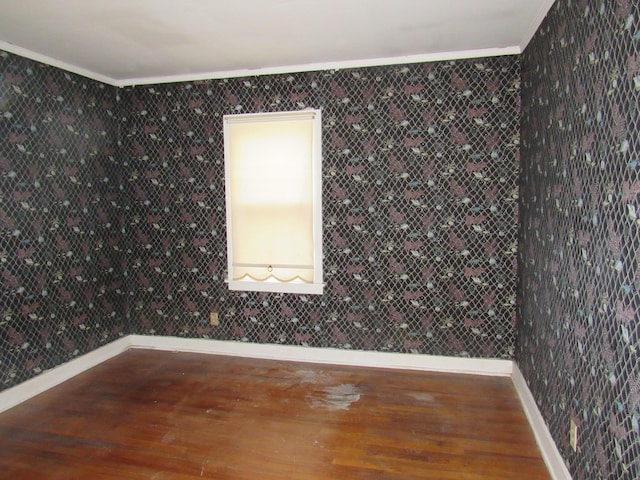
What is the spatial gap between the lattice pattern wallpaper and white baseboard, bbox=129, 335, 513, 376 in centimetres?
7

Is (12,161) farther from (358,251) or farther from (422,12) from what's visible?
(422,12)

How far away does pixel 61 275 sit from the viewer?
11.7ft

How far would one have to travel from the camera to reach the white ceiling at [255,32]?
2561 millimetres

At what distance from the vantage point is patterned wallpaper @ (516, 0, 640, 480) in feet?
5.00

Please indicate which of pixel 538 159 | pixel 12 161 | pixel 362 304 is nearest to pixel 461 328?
pixel 362 304

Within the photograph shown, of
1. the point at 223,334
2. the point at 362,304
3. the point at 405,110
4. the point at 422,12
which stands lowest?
the point at 223,334

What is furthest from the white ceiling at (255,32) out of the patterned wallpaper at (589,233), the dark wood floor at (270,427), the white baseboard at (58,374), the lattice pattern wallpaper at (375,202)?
the dark wood floor at (270,427)

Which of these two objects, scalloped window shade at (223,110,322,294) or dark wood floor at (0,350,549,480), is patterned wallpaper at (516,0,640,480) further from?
scalloped window shade at (223,110,322,294)

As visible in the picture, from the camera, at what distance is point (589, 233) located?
1.88 metres

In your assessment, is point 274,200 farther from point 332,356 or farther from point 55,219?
point 55,219

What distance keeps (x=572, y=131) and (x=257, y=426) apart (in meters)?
2.56

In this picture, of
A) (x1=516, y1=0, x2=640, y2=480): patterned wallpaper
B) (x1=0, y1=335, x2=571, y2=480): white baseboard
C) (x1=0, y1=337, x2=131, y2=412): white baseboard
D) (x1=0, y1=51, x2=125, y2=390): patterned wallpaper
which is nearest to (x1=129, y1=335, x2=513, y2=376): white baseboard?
(x1=0, y1=335, x2=571, y2=480): white baseboard

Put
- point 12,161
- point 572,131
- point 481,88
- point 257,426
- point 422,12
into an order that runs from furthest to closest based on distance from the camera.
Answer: point 481,88 → point 12,161 → point 257,426 → point 422,12 → point 572,131

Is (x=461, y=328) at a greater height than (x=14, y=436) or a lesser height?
greater
